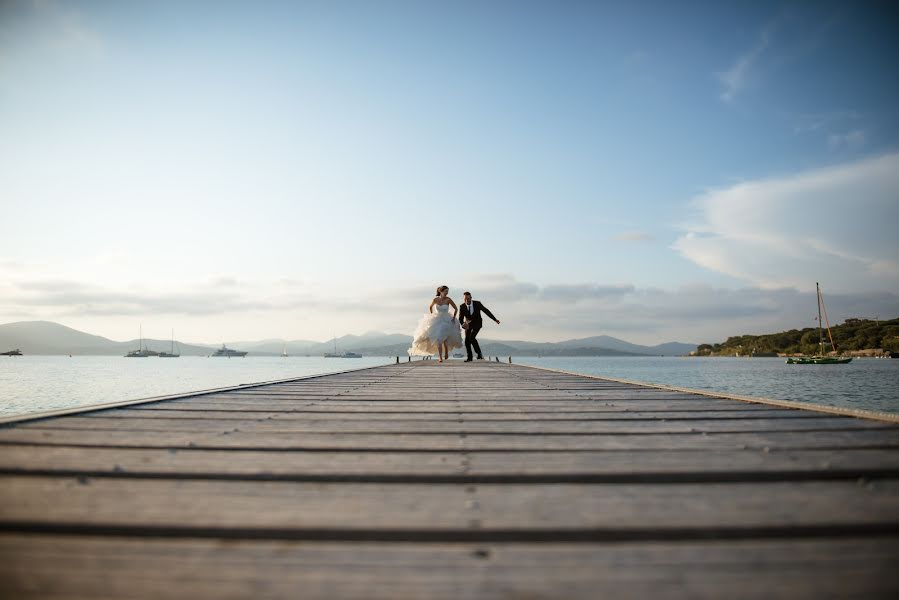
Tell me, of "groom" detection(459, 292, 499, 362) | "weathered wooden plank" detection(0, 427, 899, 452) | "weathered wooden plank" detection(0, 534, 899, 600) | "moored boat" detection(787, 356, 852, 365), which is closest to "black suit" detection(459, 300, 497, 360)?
"groom" detection(459, 292, 499, 362)

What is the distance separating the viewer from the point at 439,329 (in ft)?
50.9

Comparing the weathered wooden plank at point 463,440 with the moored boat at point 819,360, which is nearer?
the weathered wooden plank at point 463,440

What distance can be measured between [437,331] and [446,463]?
13.4 m

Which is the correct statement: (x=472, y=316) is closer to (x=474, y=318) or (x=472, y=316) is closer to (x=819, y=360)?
(x=474, y=318)

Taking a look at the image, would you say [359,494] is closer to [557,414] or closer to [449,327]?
[557,414]

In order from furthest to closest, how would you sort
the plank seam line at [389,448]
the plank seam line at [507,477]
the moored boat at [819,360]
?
the moored boat at [819,360], the plank seam line at [389,448], the plank seam line at [507,477]

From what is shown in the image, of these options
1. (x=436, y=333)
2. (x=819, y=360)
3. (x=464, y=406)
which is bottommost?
(x=819, y=360)

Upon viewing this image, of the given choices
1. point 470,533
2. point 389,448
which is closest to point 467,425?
point 389,448

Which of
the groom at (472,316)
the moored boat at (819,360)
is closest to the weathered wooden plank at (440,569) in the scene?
the groom at (472,316)

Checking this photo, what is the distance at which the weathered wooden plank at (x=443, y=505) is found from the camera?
1.42m

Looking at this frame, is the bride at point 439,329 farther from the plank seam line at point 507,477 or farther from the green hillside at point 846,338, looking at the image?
the green hillside at point 846,338

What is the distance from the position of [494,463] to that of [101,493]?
148 centimetres

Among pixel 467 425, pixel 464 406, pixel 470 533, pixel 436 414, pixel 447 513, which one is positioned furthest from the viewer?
pixel 464 406

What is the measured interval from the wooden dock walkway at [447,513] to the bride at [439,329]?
12.5 metres
